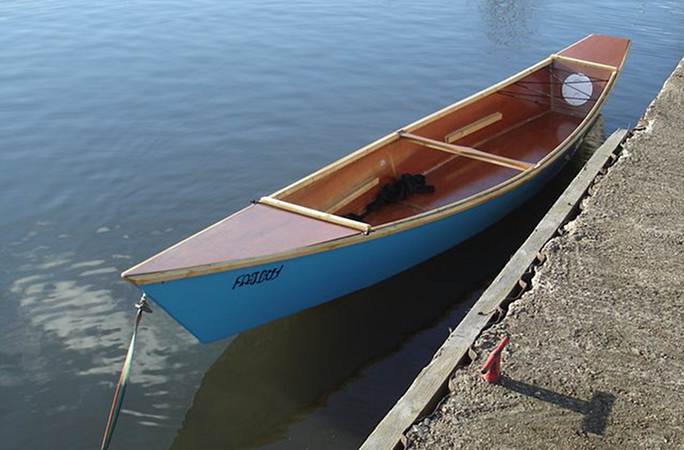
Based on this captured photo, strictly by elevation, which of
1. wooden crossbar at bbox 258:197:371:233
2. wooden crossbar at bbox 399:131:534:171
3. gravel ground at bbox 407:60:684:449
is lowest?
gravel ground at bbox 407:60:684:449

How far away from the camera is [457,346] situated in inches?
240

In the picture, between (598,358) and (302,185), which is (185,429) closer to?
(302,185)

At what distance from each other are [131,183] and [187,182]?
79 cm

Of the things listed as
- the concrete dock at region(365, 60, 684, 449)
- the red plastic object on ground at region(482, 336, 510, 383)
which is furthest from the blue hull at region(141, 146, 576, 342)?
the red plastic object on ground at region(482, 336, 510, 383)

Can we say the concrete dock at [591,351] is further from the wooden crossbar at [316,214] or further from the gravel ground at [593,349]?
the wooden crossbar at [316,214]

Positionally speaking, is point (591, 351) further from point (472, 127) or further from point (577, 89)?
point (577, 89)

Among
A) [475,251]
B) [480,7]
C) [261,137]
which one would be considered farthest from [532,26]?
[475,251]

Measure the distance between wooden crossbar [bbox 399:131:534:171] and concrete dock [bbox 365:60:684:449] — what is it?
119 cm

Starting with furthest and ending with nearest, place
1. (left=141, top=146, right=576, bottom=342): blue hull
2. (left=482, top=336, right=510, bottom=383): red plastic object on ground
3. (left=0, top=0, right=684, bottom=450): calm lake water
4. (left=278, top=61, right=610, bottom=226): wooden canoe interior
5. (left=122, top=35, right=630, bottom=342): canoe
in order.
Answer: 1. (left=278, top=61, right=610, bottom=226): wooden canoe interior
2. (left=0, top=0, right=684, bottom=450): calm lake water
3. (left=122, top=35, right=630, bottom=342): canoe
4. (left=141, top=146, right=576, bottom=342): blue hull
5. (left=482, top=336, right=510, bottom=383): red plastic object on ground

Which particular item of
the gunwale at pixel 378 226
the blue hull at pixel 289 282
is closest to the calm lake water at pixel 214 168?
the blue hull at pixel 289 282

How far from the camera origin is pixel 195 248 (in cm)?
674

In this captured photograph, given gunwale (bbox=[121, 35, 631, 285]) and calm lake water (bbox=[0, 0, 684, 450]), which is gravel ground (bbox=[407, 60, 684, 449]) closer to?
gunwale (bbox=[121, 35, 631, 285])

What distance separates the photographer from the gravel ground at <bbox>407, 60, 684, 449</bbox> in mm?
5273

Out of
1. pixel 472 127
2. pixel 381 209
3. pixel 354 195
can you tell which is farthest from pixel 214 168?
pixel 472 127
